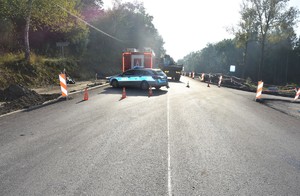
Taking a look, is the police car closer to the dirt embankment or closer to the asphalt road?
the dirt embankment

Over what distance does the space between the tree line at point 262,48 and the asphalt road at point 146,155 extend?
32818 millimetres

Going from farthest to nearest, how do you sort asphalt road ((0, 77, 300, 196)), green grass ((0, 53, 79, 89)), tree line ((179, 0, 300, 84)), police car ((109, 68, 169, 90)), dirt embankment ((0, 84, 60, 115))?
tree line ((179, 0, 300, 84))
police car ((109, 68, 169, 90))
green grass ((0, 53, 79, 89))
dirt embankment ((0, 84, 60, 115))
asphalt road ((0, 77, 300, 196))

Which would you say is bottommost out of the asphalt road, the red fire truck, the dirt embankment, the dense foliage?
the asphalt road

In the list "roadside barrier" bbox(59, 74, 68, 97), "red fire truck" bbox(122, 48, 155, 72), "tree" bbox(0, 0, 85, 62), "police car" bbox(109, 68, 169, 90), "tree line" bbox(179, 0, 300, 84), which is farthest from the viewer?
"tree line" bbox(179, 0, 300, 84)

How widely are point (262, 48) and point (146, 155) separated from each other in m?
39.0

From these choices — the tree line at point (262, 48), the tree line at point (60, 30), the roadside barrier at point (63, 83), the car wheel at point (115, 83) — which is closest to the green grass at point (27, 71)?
the tree line at point (60, 30)

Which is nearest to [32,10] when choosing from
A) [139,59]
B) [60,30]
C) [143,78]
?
[60,30]

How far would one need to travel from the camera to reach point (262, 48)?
40.0 metres

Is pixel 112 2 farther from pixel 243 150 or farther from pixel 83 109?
pixel 243 150

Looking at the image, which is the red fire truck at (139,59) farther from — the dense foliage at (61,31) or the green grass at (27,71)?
the green grass at (27,71)

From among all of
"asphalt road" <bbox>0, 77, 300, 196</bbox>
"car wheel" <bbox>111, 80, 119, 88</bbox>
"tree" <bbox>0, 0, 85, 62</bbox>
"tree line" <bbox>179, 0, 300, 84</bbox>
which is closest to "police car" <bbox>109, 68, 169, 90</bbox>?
"car wheel" <bbox>111, 80, 119, 88</bbox>

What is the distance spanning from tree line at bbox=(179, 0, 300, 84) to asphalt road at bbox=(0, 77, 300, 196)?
32.8m

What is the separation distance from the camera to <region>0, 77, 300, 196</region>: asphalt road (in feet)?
14.6

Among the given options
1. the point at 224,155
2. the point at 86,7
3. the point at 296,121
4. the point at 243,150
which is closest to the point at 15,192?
the point at 224,155
